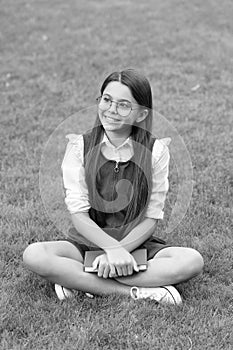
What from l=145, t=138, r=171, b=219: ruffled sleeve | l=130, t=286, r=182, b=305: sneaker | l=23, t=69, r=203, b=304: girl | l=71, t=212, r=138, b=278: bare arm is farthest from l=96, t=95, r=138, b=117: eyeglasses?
l=130, t=286, r=182, b=305: sneaker

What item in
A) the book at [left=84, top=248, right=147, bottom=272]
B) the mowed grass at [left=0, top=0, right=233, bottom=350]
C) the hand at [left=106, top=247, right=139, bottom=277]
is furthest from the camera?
the book at [left=84, top=248, right=147, bottom=272]

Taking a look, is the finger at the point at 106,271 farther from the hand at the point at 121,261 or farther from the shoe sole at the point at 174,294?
the shoe sole at the point at 174,294

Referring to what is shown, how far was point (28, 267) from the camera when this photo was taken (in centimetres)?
304

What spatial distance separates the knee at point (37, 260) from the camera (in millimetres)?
2986

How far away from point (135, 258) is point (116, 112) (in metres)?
0.71

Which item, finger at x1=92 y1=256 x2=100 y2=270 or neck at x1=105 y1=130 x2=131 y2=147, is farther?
neck at x1=105 y1=130 x2=131 y2=147

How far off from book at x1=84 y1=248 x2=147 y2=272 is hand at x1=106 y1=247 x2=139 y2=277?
6 centimetres

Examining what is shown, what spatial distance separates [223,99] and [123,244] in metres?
2.95

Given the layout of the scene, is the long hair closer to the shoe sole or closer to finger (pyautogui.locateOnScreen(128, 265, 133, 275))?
finger (pyautogui.locateOnScreen(128, 265, 133, 275))

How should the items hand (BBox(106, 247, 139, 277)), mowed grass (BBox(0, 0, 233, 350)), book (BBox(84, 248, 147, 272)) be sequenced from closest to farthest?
mowed grass (BBox(0, 0, 233, 350)) → hand (BBox(106, 247, 139, 277)) → book (BBox(84, 248, 147, 272))

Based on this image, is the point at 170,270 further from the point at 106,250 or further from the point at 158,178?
the point at 158,178

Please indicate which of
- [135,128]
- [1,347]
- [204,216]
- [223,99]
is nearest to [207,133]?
[223,99]

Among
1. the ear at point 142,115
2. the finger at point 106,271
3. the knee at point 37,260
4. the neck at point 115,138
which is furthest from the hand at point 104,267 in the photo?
the ear at point 142,115

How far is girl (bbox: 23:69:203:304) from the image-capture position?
300cm
